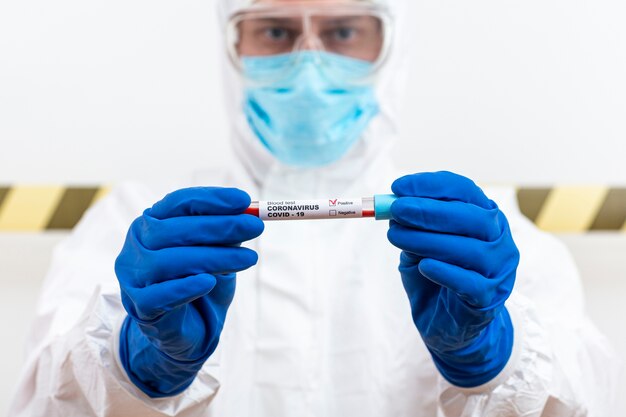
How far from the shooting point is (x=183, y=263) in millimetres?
940

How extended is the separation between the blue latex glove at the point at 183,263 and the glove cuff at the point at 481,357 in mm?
293

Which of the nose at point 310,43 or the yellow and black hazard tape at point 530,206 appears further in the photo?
the yellow and black hazard tape at point 530,206

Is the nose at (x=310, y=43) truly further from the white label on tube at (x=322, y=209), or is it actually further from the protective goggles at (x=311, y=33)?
the white label on tube at (x=322, y=209)

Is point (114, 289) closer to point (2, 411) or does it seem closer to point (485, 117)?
point (2, 411)

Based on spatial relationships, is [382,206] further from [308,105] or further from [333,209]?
[308,105]

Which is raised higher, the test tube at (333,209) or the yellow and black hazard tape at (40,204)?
the test tube at (333,209)

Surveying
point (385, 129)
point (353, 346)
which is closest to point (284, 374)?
point (353, 346)

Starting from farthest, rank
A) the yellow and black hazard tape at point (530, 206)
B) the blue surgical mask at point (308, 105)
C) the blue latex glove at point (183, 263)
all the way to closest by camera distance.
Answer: the yellow and black hazard tape at point (530, 206), the blue surgical mask at point (308, 105), the blue latex glove at point (183, 263)

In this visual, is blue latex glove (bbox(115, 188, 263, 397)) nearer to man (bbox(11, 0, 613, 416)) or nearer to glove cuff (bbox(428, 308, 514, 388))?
man (bbox(11, 0, 613, 416))

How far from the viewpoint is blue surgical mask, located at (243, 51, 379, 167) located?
4.35ft

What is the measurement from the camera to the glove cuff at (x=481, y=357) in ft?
3.34

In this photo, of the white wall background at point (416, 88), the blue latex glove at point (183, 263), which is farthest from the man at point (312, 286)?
the white wall background at point (416, 88)

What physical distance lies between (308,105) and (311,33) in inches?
5.3

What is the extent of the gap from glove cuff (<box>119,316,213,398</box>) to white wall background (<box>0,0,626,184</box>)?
823 millimetres
